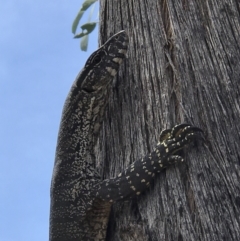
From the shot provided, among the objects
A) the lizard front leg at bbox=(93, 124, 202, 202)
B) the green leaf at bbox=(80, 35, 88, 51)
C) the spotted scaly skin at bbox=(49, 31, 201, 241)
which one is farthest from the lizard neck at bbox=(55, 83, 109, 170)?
the green leaf at bbox=(80, 35, 88, 51)

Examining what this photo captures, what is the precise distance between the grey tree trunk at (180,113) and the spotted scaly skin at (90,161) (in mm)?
79

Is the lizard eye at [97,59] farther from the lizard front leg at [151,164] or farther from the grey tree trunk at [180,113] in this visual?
the lizard front leg at [151,164]

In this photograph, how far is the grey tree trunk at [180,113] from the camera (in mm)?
3010

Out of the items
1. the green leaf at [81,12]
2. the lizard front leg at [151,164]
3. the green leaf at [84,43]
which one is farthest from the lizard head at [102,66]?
the green leaf at [84,43]

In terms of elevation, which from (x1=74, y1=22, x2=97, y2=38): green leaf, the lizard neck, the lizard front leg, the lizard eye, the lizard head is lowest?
the lizard front leg

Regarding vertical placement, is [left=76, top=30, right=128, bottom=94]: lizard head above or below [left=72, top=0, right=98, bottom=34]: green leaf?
below

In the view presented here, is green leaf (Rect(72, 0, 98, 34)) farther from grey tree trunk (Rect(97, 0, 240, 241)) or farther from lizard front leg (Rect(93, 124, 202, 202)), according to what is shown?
lizard front leg (Rect(93, 124, 202, 202))

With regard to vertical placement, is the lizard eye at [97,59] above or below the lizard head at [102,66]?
above

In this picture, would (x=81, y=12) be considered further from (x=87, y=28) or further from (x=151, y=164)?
(x=151, y=164)

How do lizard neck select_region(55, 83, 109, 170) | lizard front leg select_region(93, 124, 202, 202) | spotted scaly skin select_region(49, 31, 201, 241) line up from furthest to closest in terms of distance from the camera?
lizard neck select_region(55, 83, 109, 170)
spotted scaly skin select_region(49, 31, 201, 241)
lizard front leg select_region(93, 124, 202, 202)

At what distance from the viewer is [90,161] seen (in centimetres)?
405

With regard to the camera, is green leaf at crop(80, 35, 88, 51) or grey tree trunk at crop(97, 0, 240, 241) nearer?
grey tree trunk at crop(97, 0, 240, 241)

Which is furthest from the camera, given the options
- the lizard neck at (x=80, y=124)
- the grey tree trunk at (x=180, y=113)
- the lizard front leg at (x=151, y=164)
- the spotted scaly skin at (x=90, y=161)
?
the lizard neck at (x=80, y=124)

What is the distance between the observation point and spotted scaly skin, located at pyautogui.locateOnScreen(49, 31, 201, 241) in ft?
11.4
